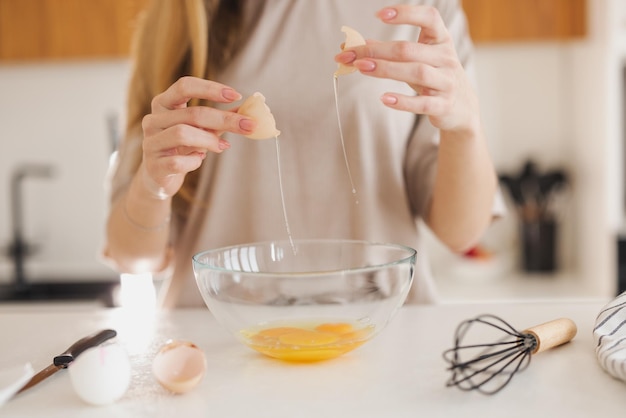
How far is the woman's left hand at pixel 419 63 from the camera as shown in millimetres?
761

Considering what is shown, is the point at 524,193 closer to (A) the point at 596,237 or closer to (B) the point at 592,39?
(A) the point at 596,237

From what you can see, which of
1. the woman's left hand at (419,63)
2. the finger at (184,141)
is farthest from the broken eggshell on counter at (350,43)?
the finger at (184,141)

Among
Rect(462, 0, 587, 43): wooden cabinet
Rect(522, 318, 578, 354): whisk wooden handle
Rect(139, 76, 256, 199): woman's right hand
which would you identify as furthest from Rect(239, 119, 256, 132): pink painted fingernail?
Rect(462, 0, 587, 43): wooden cabinet

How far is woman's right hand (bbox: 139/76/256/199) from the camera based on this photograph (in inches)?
30.6

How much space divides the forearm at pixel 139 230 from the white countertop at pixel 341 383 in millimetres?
185

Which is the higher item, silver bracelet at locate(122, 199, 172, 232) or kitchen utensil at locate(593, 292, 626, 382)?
silver bracelet at locate(122, 199, 172, 232)

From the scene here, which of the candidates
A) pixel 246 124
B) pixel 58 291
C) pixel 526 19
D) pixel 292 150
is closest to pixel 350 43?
pixel 246 124

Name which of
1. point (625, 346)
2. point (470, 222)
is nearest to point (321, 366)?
point (625, 346)

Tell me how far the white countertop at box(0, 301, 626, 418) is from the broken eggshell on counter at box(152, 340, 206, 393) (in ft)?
0.04

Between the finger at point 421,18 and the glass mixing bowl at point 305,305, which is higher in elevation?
the finger at point 421,18

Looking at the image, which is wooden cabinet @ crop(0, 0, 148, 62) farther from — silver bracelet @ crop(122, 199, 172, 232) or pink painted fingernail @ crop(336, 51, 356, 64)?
pink painted fingernail @ crop(336, 51, 356, 64)

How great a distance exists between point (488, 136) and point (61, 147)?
150cm

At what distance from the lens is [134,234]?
1.13m

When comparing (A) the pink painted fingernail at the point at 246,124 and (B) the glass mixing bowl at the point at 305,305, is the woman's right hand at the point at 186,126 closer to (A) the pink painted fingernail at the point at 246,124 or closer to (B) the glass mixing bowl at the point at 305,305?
(A) the pink painted fingernail at the point at 246,124
